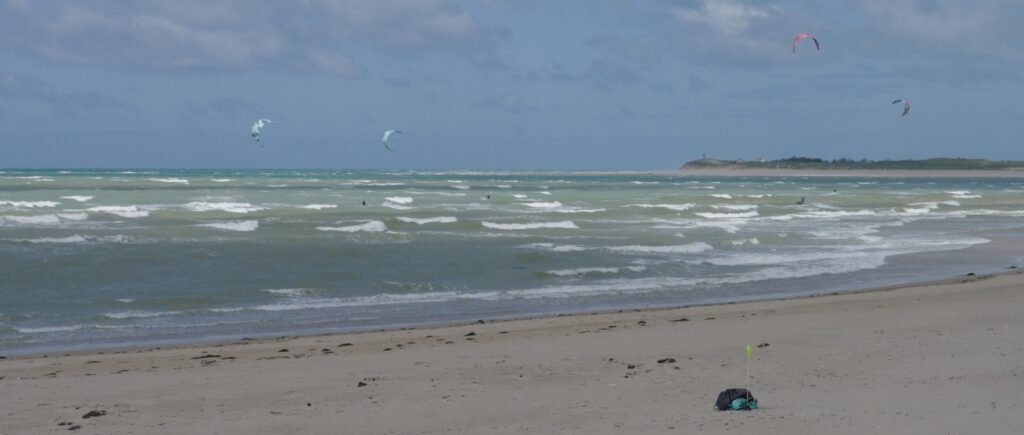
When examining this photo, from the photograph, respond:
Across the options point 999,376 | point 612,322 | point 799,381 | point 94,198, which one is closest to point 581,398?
point 799,381

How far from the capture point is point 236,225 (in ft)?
91.7

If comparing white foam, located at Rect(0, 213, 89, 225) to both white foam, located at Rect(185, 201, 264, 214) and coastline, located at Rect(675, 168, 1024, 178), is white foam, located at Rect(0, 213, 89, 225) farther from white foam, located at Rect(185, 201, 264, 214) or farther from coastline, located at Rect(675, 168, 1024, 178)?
coastline, located at Rect(675, 168, 1024, 178)

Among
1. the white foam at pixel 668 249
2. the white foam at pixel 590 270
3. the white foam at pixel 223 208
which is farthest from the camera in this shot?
the white foam at pixel 223 208

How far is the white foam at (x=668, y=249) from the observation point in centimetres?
2180

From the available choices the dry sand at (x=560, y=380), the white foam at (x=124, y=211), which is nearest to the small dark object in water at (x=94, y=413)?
the dry sand at (x=560, y=380)

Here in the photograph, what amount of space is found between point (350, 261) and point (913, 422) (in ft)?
44.8

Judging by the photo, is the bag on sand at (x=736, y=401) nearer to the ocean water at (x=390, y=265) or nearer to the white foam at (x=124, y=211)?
the ocean water at (x=390, y=265)

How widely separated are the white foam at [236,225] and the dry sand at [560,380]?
1630cm

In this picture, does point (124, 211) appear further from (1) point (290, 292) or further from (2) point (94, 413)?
(2) point (94, 413)

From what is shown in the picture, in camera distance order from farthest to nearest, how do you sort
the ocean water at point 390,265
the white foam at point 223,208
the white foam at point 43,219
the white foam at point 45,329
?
the white foam at point 223,208, the white foam at point 43,219, the ocean water at point 390,265, the white foam at point 45,329

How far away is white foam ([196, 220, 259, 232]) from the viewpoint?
2689cm

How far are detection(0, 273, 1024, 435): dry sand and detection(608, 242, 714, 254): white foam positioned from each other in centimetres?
993

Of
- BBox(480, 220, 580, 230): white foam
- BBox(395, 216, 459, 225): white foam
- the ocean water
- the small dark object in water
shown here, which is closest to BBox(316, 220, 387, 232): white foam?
the ocean water

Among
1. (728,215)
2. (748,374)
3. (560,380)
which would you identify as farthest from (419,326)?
(728,215)
